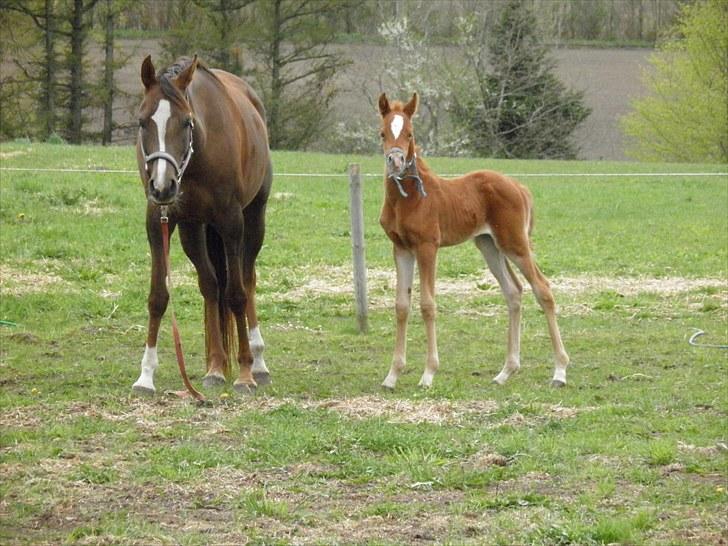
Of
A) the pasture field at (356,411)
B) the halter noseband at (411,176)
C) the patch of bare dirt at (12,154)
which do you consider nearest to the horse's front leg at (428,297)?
the pasture field at (356,411)

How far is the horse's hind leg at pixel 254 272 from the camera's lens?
28.0 ft

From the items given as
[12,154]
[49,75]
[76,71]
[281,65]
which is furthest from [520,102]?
[12,154]

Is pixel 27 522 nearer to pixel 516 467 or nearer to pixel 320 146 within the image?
pixel 516 467

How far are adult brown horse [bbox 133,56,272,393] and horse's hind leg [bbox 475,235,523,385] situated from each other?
173 cm

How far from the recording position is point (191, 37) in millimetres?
37156

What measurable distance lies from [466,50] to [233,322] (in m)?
33.0

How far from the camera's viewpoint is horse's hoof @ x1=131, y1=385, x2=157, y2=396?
7.88 metres

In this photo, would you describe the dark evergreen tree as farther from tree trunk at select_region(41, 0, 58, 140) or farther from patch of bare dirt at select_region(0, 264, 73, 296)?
patch of bare dirt at select_region(0, 264, 73, 296)

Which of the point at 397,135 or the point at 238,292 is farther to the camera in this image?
the point at 238,292

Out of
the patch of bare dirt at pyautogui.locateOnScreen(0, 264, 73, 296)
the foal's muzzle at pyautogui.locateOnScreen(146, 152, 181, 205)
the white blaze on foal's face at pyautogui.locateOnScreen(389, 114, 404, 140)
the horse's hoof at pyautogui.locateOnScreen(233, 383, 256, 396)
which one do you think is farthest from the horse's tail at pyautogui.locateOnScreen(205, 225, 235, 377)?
the patch of bare dirt at pyautogui.locateOnScreen(0, 264, 73, 296)

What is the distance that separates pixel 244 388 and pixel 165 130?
1881mm

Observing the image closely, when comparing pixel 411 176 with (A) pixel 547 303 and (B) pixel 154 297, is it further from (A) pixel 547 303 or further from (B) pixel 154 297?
(B) pixel 154 297

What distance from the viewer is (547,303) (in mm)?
8586

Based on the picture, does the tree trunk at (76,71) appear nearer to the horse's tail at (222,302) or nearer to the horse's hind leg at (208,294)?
the horse's tail at (222,302)
